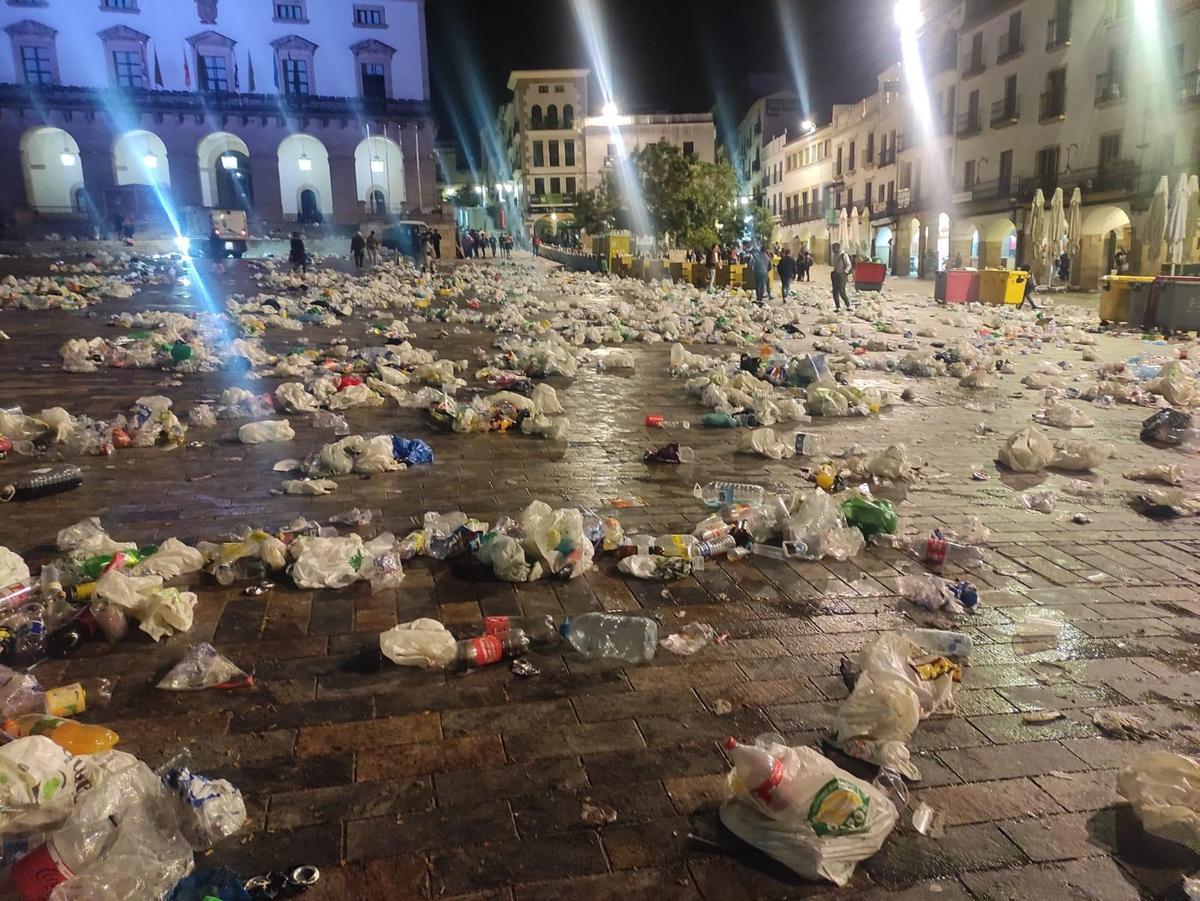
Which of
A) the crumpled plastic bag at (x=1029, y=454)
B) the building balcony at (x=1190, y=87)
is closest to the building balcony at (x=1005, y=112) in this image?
the building balcony at (x=1190, y=87)

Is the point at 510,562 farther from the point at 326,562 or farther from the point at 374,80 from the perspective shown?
the point at 374,80

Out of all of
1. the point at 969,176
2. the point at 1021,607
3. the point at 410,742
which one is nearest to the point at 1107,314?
the point at 1021,607

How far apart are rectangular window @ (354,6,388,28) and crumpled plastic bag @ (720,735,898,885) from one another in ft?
190

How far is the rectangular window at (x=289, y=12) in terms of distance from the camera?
5059 centimetres

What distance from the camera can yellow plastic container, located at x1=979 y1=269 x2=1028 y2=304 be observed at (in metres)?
20.0

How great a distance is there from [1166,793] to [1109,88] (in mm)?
32448

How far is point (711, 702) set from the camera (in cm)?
288

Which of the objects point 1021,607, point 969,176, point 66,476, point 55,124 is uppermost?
point 55,124

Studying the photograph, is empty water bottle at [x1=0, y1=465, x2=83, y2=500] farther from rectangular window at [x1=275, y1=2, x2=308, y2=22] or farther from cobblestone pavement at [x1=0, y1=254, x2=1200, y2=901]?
rectangular window at [x1=275, y1=2, x2=308, y2=22]

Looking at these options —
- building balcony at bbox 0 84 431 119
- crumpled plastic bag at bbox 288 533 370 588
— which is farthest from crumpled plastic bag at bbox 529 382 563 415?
building balcony at bbox 0 84 431 119

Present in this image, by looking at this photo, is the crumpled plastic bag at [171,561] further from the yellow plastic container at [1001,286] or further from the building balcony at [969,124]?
the building balcony at [969,124]

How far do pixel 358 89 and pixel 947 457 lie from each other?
53.4m

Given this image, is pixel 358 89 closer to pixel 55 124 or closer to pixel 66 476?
pixel 55 124

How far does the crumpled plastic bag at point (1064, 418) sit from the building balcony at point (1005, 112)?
30.4 meters
